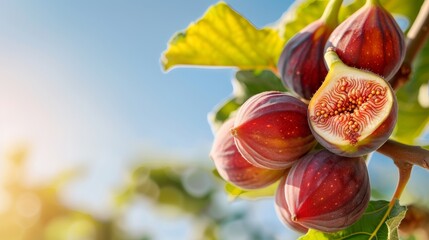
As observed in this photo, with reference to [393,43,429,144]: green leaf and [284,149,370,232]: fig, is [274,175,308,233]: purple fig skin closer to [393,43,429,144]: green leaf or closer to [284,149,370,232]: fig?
[284,149,370,232]: fig

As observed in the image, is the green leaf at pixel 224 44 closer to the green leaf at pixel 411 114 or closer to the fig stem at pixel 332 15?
the fig stem at pixel 332 15

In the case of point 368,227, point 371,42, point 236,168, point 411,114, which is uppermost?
point 371,42

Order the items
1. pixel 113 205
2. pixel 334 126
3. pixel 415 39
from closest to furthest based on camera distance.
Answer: pixel 334 126 → pixel 415 39 → pixel 113 205

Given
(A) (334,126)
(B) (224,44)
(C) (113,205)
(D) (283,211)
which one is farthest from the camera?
(C) (113,205)

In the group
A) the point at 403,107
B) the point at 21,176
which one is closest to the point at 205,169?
the point at 21,176

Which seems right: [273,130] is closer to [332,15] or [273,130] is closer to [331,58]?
[331,58]

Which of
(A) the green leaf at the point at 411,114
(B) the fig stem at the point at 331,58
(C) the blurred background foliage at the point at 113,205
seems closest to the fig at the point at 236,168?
(B) the fig stem at the point at 331,58

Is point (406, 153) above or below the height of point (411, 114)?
above

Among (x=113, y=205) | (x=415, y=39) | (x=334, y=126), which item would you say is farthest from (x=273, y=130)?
(x=113, y=205)

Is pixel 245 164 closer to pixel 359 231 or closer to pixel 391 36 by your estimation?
pixel 359 231
